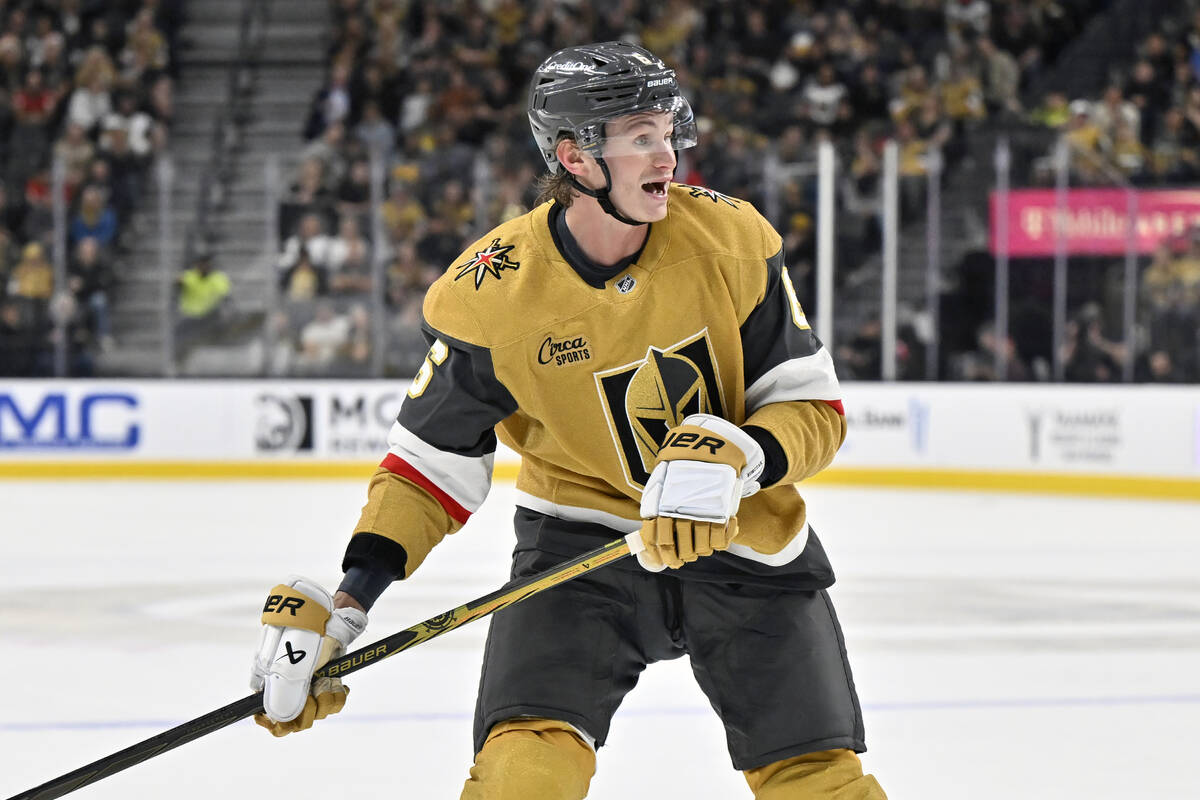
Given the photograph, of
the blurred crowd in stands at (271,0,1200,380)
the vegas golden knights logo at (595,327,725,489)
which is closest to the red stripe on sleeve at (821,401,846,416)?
the vegas golden knights logo at (595,327,725,489)

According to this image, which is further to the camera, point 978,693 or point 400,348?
point 400,348

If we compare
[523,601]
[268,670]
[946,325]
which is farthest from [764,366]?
[946,325]

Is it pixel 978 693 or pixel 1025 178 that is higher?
pixel 1025 178

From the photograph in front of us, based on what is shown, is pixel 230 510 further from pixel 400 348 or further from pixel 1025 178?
pixel 1025 178

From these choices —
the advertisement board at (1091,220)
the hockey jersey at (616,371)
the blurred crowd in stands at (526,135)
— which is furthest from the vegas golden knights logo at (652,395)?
the advertisement board at (1091,220)

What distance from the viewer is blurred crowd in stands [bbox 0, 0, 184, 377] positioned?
8.95 m

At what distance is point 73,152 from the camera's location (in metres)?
10.3

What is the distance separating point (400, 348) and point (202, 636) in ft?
14.0

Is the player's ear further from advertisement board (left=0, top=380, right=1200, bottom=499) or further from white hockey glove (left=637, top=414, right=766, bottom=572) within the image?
advertisement board (left=0, top=380, right=1200, bottom=499)

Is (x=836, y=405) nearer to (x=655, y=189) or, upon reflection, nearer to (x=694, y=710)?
(x=655, y=189)

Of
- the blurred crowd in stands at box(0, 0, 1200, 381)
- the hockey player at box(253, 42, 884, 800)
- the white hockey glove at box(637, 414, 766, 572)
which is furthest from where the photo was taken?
the blurred crowd in stands at box(0, 0, 1200, 381)

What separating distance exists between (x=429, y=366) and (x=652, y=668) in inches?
85.4

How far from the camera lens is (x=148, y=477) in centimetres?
926

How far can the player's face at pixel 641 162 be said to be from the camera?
7.11ft
